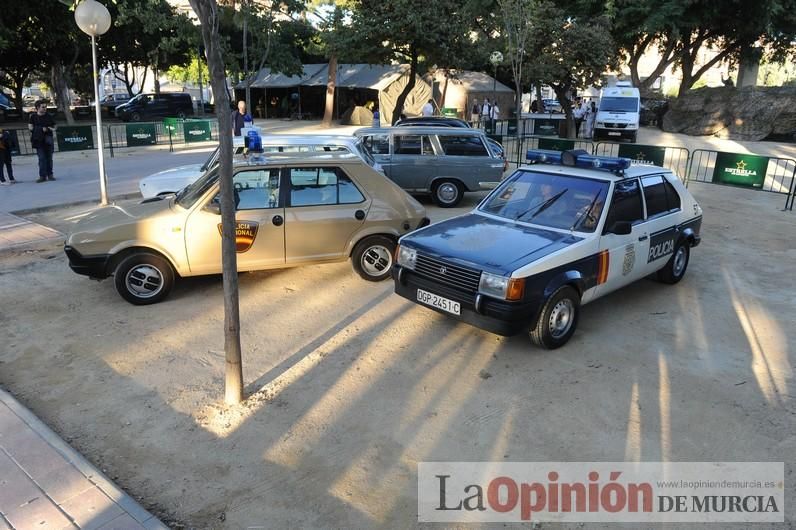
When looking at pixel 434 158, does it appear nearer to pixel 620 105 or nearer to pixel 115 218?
pixel 115 218

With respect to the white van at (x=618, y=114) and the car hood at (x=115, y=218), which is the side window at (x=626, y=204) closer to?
the car hood at (x=115, y=218)

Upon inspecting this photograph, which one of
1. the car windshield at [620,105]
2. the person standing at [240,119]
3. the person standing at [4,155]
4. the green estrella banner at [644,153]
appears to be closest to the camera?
the person standing at [4,155]

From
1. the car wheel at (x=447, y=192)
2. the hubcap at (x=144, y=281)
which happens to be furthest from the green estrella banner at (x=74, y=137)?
the hubcap at (x=144, y=281)

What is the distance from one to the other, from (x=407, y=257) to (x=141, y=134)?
64.9 feet

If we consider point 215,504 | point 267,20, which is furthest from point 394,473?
point 267,20

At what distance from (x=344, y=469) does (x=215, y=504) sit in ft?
2.80

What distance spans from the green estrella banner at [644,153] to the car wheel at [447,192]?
18.4ft

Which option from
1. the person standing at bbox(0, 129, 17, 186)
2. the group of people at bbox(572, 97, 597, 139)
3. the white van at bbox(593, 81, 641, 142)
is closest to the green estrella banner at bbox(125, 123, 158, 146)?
the person standing at bbox(0, 129, 17, 186)

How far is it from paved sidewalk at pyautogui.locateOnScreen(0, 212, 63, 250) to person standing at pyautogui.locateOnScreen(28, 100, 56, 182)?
158 inches

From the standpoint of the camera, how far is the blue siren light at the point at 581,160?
263 inches

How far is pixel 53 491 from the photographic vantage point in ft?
12.1

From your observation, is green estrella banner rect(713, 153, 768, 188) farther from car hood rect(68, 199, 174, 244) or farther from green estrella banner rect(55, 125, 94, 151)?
green estrella banner rect(55, 125, 94, 151)

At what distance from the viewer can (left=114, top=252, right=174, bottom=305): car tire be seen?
6.65 meters

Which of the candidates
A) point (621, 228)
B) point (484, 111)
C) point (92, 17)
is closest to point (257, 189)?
point (621, 228)
